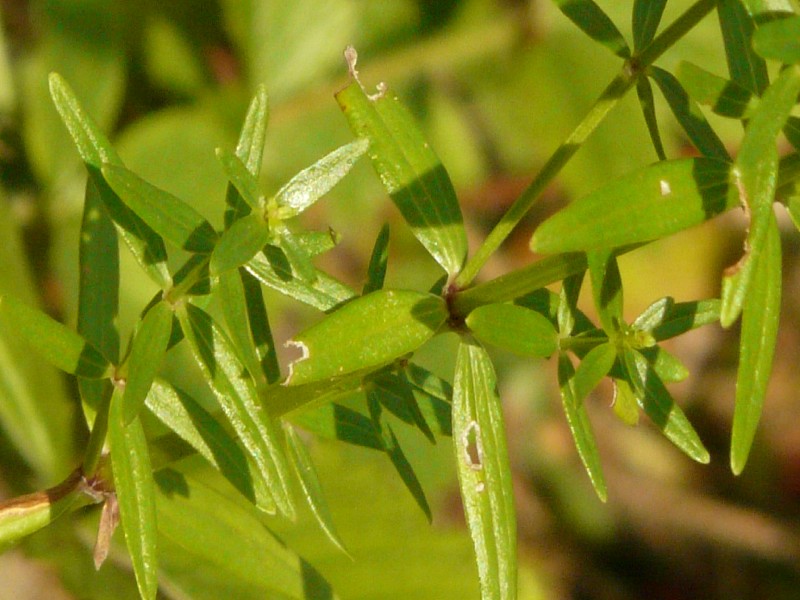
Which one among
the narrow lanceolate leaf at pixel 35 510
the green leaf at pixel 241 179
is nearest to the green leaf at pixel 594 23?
the green leaf at pixel 241 179

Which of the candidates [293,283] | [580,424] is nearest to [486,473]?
[580,424]

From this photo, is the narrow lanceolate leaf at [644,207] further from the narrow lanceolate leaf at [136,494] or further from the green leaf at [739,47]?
the narrow lanceolate leaf at [136,494]

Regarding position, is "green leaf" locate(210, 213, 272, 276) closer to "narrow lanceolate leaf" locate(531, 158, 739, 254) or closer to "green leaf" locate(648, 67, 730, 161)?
"narrow lanceolate leaf" locate(531, 158, 739, 254)

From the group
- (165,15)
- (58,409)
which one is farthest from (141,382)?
(165,15)

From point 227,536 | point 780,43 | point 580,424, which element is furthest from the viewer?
point 227,536

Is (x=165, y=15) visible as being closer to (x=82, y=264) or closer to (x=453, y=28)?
(x=453, y=28)

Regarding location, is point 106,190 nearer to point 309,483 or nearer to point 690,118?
point 309,483

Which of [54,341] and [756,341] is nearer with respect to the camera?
[756,341]
